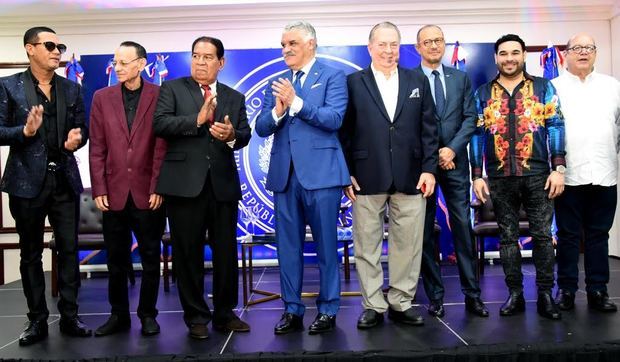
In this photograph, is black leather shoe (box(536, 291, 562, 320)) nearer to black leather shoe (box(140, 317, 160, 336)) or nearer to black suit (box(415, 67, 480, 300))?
black suit (box(415, 67, 480, 300))

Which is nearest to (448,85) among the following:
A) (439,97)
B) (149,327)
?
(439,97)

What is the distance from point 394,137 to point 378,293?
91cm

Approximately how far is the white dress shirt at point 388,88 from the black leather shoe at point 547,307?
4.69ft

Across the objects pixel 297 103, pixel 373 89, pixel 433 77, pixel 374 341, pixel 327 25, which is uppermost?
pixel 327 25

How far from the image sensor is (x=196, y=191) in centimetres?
300

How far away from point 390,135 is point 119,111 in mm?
1549

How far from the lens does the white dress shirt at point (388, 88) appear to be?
3184 mm

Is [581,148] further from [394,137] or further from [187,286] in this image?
[187,286]

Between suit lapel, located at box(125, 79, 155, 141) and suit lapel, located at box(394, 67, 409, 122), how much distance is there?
142 cm

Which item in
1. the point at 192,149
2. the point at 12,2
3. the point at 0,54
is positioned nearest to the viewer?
the point at 192,149

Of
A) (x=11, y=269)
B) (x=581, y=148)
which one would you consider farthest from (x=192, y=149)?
(x=11, y=269)

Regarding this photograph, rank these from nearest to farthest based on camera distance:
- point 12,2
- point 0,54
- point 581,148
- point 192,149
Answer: point 192,149 → point 581,148 → point 12,2 → point 0,54

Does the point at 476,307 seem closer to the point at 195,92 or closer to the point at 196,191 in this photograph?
the point at 196,191

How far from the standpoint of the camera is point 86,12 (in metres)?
6.28
